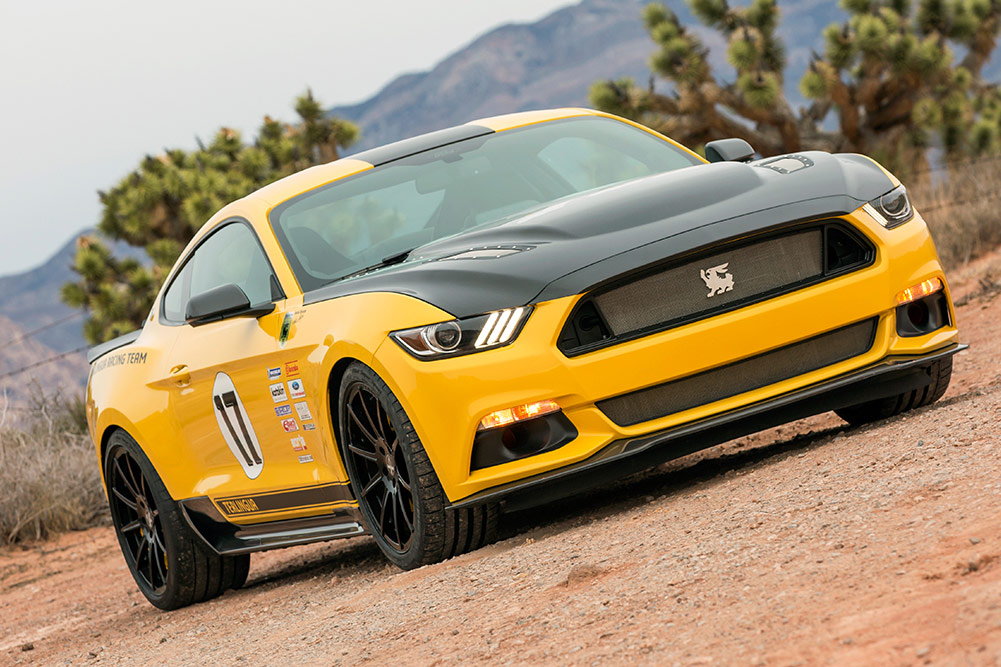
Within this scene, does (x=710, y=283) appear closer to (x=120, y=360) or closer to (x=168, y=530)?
(x=168, y=530)

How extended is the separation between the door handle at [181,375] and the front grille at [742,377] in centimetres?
251

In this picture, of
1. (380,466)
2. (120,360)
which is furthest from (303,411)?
(120,360)

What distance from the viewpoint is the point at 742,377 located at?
500cm

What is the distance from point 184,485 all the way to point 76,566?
14.5 ft

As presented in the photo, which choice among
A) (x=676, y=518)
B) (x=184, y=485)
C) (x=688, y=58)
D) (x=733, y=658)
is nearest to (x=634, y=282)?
(x=676, y=518)

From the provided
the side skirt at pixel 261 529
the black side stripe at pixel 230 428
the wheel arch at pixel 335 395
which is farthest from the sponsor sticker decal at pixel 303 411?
the black side stripe at pixel 230 428

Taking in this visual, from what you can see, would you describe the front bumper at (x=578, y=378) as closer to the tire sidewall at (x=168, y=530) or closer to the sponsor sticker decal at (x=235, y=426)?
the sponsor sticker decal at (x=235, y=426)

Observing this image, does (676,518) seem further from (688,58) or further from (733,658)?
(688,58)

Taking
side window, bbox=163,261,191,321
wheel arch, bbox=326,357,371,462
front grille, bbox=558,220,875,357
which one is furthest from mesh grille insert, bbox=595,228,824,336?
side window, bbox=163,261,191,321

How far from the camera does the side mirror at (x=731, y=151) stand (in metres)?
6.30

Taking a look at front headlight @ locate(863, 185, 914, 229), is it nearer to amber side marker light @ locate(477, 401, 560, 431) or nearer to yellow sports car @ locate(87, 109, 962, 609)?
yellow sports car @ locate(87, 109, 962, 609)

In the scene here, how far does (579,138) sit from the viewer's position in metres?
6.70

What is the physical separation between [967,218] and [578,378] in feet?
38.8

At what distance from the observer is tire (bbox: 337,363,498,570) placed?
16.0 feet
